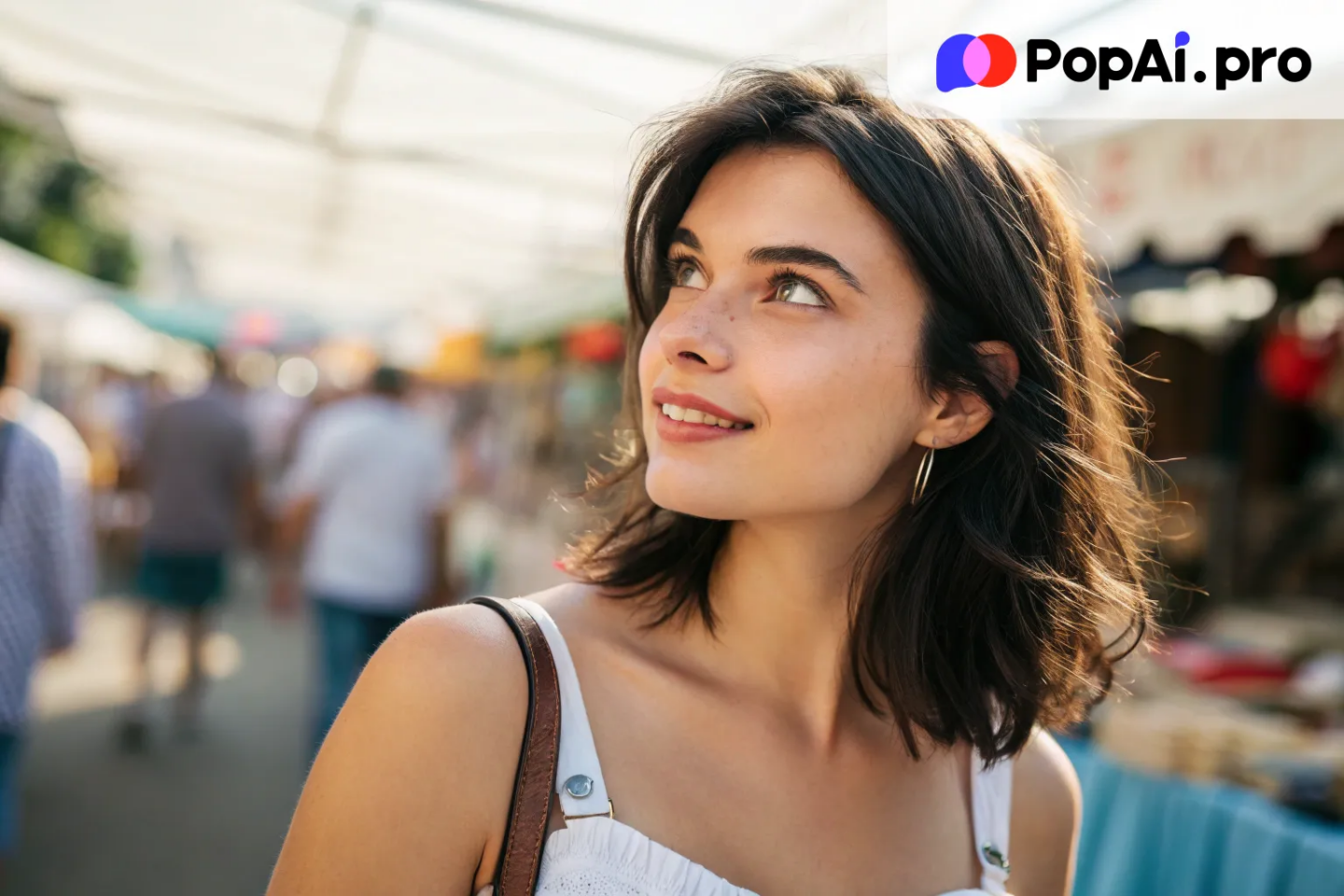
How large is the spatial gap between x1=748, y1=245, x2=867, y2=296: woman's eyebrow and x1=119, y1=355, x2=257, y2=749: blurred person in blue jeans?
18.6 ft

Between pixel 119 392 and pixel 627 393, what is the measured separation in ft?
44.1

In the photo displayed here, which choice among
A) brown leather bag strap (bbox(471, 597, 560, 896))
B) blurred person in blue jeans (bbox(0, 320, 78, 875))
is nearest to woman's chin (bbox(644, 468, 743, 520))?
brown leather bag strap (bbox(471, 597, 560, 896))

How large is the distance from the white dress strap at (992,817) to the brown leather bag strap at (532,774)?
751mm

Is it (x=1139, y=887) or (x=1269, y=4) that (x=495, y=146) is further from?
(x=1139, y=887)

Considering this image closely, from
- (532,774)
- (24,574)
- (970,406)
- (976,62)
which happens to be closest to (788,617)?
(970,406)

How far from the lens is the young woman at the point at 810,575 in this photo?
1358 millimetres

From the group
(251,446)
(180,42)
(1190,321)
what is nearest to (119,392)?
(251,446)

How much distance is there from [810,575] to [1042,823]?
595mm

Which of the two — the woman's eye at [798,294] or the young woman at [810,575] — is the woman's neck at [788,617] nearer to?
the young woman at [810,575]

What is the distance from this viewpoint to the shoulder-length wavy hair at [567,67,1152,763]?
1614 mm

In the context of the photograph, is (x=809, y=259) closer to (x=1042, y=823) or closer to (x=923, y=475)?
(x=923, y=475)

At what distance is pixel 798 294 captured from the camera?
1.56 metres

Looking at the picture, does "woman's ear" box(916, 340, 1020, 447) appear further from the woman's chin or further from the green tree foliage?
the green tree foliage

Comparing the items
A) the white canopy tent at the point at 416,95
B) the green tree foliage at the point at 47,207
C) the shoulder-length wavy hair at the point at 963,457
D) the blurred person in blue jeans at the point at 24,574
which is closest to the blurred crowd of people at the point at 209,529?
the blurred person in blue jeans at the point at 24,574
